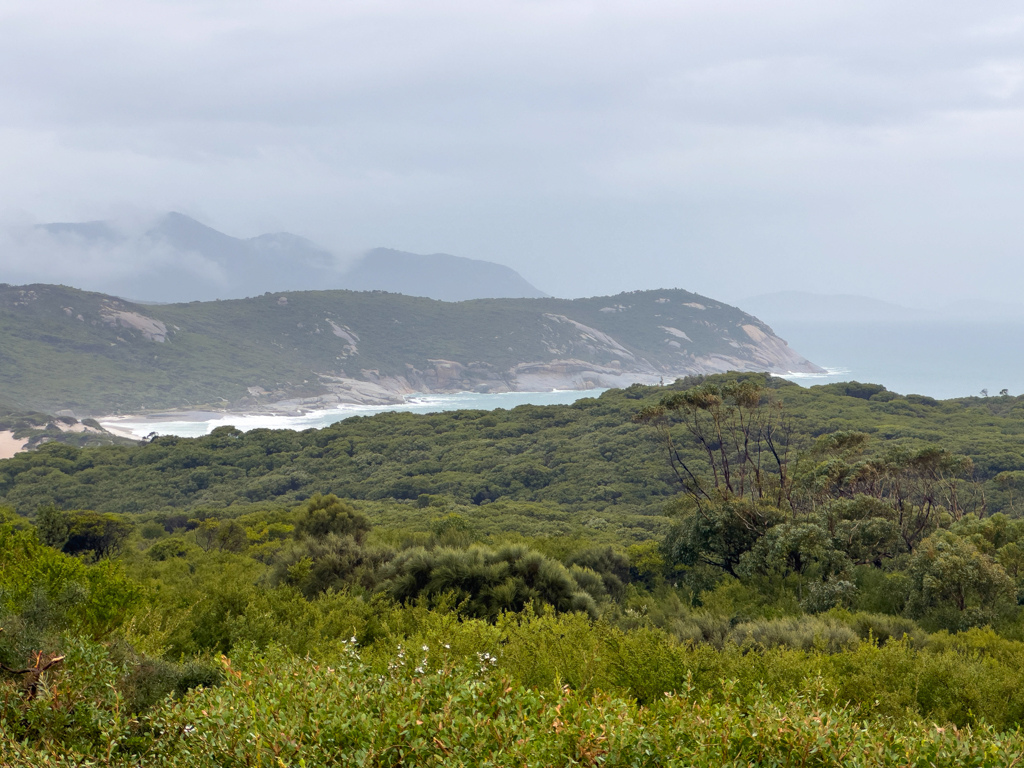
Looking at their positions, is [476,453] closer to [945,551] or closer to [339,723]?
[945,551]

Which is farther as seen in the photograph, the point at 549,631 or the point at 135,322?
the point at 135,322

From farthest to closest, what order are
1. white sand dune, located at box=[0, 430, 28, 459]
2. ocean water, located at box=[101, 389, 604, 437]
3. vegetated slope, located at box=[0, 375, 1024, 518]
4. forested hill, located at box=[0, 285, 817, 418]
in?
1. forested hill, located at box=[0, 285, 817, 418]
2. ocean water, located at box=[101, 389, 604, 437]
3. white sand dune, located at box=[0, 430, 28, 459]
4. vegetated slope, located at box=[0, 375, 1024, 518]

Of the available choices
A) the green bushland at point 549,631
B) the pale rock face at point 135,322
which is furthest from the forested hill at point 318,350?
the green bushland at point 549,631

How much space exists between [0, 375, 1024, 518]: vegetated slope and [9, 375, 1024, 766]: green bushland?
6286 millimetres

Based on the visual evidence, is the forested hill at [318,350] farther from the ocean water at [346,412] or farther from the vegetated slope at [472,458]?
the vegetated slope at [472,458]

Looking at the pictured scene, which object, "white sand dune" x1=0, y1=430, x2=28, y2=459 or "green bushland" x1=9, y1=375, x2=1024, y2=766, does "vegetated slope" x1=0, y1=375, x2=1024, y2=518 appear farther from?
"white sand dune" x1=0, y1=430, x2=28, y2=459

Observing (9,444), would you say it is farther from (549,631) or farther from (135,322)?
A: (549,631)

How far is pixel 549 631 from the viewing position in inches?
409

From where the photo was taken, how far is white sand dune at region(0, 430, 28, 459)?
69625 millimetres

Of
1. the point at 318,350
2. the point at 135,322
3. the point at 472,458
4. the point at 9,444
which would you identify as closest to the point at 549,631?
the point at 472,458

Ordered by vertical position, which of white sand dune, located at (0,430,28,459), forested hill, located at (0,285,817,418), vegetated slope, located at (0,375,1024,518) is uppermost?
forested hill, located at (0,285,817,418)

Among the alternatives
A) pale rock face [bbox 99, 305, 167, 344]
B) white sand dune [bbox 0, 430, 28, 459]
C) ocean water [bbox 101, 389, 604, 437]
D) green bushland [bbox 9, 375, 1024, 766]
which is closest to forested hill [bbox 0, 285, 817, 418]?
pale rock face [bbox 99, 305, 167, 344]

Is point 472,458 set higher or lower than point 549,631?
lower

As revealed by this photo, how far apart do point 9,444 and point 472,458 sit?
4984cm
